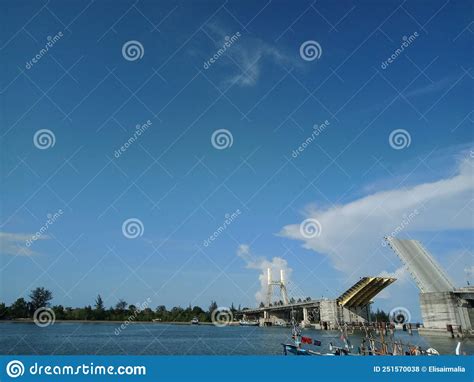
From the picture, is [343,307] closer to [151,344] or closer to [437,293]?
[437,293]

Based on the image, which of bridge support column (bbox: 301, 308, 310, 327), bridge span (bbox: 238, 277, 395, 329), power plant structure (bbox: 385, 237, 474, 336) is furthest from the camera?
bridge support column (bbox: 301, 308, 310, 327)

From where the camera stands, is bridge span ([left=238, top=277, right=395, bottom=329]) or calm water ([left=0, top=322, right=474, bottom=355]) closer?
calm water ([left=0, top=322, right=474, bottom=355])

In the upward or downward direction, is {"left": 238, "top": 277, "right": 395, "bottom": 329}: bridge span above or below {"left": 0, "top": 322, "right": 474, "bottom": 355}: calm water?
above

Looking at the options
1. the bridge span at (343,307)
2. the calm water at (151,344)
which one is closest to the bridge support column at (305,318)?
the bridge span at (343,307)

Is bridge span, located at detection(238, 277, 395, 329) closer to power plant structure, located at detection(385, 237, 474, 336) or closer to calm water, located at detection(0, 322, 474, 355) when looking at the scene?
calm water, located at detection(0, 322, 474, 355)

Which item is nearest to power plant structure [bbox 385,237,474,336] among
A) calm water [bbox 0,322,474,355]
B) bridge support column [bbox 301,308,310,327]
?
calm water [bbox 0,322,474,355]

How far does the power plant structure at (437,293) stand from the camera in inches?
1623

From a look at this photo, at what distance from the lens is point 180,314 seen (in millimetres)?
101750

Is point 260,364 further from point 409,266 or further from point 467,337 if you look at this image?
point 467,337

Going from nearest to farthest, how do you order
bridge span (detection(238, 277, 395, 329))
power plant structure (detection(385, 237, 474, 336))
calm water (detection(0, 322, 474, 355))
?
calm water (detection(0, 322, 474, 355))
power plant structure (detection(385, 237, 474, 336))
bridge span (detection(238, 277, 395, 329))

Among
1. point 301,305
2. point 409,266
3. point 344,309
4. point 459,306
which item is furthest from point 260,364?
point 301,305

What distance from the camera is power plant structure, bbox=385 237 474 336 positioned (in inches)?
1623

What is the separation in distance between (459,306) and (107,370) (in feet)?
139

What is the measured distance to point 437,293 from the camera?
41344 millimetres
